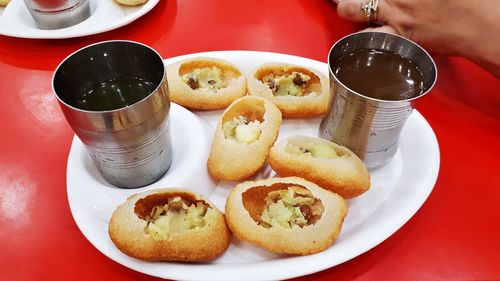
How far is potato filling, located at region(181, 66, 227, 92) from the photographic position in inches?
65.6

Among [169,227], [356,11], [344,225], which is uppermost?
[356,11]

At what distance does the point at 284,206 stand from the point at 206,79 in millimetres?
695

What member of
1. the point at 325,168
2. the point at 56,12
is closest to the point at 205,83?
the point at 325,168

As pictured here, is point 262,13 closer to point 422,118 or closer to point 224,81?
point 224,81

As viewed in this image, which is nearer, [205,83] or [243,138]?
[243,138]

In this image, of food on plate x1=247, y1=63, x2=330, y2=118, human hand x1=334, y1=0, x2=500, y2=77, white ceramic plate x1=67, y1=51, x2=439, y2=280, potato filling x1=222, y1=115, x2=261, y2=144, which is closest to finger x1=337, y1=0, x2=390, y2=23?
human hand x1=334, y1=0, x2=500, y2=77

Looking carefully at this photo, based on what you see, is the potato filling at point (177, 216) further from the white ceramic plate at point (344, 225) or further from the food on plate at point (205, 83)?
the food on plate at point (205, 83)

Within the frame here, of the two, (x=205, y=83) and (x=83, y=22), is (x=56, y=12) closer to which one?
(x=83, y=22)

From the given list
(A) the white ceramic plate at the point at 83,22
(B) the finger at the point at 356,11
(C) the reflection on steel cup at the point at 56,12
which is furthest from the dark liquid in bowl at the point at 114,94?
(B) the finger at the point at 356,11

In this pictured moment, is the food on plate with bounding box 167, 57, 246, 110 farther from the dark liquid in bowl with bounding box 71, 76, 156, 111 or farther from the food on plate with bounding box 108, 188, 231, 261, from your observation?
the food on plate with bounding box 108, 188, 231, 261

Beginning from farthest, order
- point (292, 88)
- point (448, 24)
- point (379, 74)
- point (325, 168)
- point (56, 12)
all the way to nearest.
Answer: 1. point (56, 12)
2. point (448, 24)
3. point (292, 88)
4. point (379, 74)
5. point (325, 168)

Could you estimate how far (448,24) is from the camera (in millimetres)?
1803

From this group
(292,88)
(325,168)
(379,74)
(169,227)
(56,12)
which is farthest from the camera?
(56,12)

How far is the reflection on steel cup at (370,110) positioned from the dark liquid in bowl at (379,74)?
0.02m
